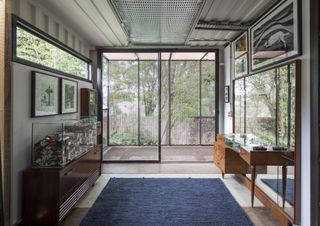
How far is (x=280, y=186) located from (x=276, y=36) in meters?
1.99

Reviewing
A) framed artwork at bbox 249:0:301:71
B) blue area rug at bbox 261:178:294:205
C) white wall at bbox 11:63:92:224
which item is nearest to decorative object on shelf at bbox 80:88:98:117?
white wall at bbox 11:63:92:224

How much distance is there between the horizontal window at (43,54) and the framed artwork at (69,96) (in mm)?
218

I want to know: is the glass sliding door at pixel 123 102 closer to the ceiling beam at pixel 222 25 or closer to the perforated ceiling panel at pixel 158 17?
the perforated ceiling panel at pixel 158 17

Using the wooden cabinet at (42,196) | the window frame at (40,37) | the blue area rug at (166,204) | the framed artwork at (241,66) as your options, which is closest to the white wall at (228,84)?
the framed artwork at (241,66)

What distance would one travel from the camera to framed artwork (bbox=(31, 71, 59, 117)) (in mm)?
3354

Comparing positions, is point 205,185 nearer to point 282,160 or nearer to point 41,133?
point 282,160

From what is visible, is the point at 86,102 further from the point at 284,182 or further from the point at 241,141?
the point at 284,182

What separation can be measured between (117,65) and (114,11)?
2803 mm

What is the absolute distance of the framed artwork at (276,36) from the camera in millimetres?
3033

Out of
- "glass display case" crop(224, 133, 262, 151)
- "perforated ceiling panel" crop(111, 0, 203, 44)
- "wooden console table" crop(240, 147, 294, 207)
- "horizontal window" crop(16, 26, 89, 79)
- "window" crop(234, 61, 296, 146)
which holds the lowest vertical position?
"wooden console table" crop(240, 147, 294, 207)

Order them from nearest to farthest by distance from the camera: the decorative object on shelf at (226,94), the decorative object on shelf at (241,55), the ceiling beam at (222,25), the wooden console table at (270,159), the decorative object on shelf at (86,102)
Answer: the wooden console table at (270,159)
the ceiling beam at (222,25)
the decorative object on shelf at (241,55)
the decorative object on shelf at (86,102)
the decorative object on shelf at (226,94)

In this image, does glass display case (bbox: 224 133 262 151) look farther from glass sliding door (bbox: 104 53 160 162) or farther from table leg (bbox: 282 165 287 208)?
glass sliding door (bbox: 104 53 160 162)

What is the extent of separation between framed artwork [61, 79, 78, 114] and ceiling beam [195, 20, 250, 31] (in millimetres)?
2507

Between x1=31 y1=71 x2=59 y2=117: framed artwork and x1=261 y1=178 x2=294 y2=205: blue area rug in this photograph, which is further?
x1=31 y1=71 x2=59 y2=117: framed artwork
